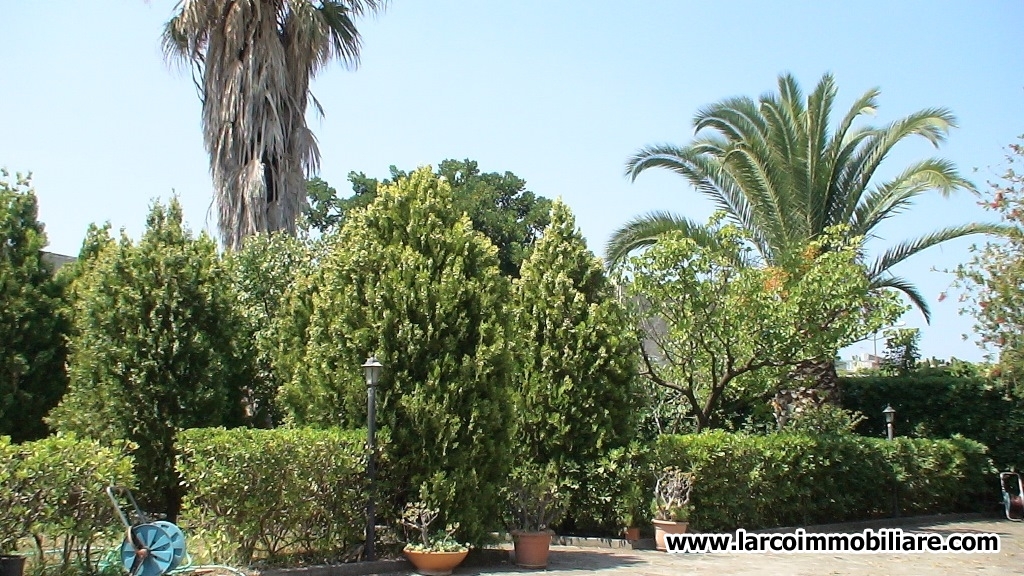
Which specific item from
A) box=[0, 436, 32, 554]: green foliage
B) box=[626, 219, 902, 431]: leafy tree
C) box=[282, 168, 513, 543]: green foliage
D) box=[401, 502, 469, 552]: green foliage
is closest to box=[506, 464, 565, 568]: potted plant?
box=[282, 168, 513, 543]: green foliage

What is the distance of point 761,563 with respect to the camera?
13.0m

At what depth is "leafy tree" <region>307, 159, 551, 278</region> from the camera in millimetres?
34844

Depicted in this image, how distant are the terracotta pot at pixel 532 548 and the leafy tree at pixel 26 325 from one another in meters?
7.21

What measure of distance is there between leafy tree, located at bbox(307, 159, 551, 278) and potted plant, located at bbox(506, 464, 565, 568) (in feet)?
69.2

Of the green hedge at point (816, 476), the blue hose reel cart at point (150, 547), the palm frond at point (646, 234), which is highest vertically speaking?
the palm frond at point (646, 234)

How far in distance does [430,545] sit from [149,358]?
424cm

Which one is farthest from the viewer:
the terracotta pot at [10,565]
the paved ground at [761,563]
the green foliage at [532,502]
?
the green foliage at [532,502]

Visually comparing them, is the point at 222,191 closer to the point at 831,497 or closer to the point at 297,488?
the point at 297,488

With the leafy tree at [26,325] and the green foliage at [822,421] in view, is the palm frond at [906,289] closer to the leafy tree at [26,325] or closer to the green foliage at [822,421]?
the green foliage at [822,421]

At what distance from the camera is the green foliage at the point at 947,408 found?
867 inches

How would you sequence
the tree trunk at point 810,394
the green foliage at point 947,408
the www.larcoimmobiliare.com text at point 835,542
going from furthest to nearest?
the green foliage at point 947,408 < the tree trunk at point 810,394 < the www.larcoimmobiliare.com text at point 835,542

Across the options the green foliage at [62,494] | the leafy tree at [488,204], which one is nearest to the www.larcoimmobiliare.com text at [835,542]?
the green foliage at [62,494]

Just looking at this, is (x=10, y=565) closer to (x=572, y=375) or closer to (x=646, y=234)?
(x=572, y=375)

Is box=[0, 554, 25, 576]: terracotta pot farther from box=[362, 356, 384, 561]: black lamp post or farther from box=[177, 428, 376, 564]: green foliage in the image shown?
box=[362, 356, 384, 561]: black lamp post
